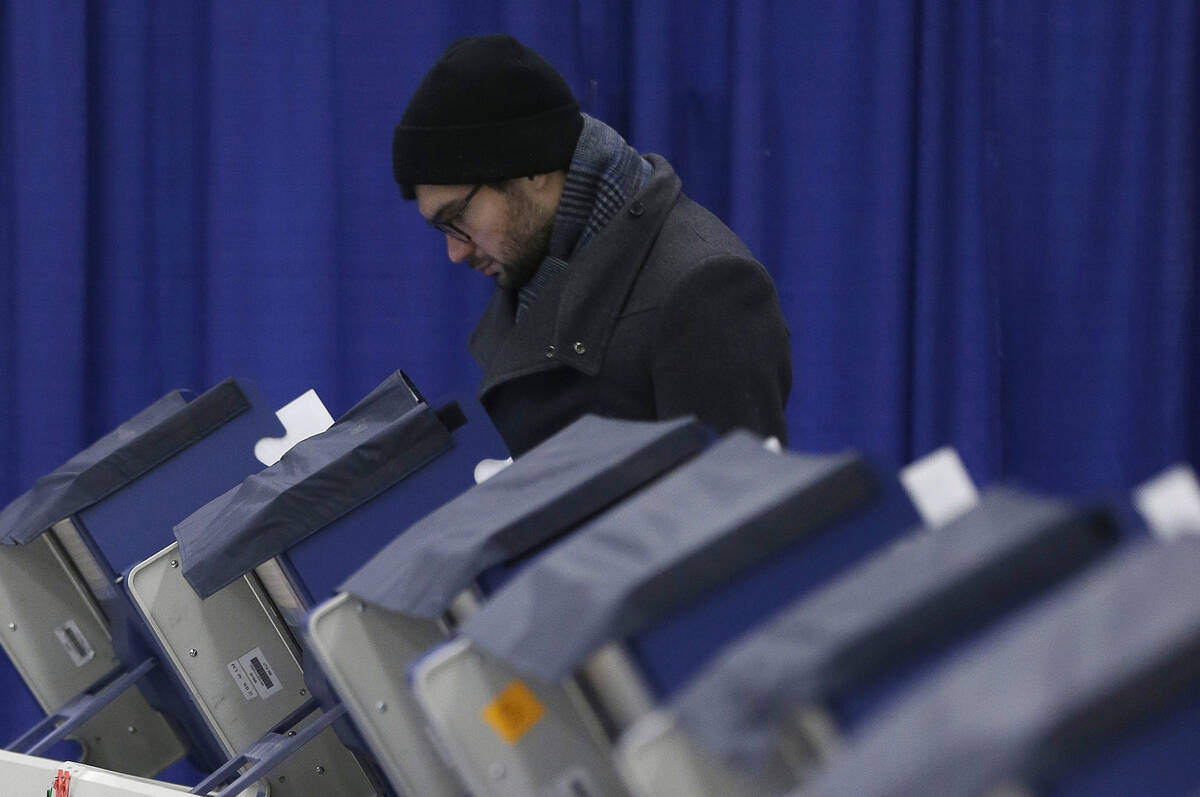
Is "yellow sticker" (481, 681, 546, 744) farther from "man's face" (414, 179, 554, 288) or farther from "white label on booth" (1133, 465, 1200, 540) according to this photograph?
"man's face" (414, 179, 554, 288)

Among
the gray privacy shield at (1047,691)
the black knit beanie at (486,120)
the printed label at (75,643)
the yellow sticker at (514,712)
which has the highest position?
the black knit beanie at (486,120)

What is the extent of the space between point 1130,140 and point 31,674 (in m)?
1.90

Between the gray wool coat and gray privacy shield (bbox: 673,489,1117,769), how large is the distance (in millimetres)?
638

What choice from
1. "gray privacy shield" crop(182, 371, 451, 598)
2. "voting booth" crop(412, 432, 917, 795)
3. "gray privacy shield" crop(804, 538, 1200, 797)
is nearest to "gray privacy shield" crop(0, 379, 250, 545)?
"gray privacy shield" crop(182, 371, 451, 598)

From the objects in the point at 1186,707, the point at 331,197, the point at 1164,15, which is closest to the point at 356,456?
the point at 1186,707

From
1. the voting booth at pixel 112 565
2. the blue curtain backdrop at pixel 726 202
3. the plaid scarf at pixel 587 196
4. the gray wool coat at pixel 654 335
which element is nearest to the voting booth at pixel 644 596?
the gray wool coat at pixel 654 335

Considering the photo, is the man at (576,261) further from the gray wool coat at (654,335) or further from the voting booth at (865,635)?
the voting booth at (865,635)

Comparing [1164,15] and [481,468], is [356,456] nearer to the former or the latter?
[481,468]

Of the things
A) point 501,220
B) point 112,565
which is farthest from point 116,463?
point 501,220

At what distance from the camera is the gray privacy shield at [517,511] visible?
1.12 metres

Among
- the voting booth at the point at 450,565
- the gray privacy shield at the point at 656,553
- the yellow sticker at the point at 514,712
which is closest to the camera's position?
the gray privacy shield at the point at 656,553

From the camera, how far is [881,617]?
0.81m

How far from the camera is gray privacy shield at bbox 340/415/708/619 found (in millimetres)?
1116

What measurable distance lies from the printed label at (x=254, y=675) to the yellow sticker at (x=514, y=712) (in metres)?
0.73
